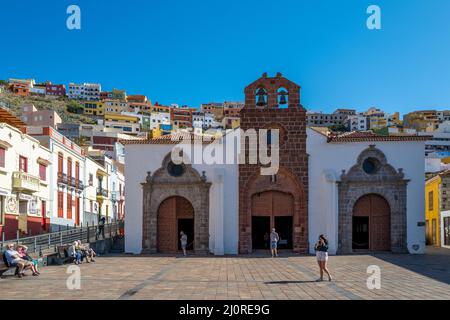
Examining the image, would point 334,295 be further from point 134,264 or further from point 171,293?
point 134,264

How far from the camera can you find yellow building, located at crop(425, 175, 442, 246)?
3506cm

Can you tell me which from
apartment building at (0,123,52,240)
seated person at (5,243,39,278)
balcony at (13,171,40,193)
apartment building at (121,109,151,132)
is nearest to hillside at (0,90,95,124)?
apartment building at (121,109,151,132)

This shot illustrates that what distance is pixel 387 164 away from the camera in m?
27.9

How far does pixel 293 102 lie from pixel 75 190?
65.3 ft

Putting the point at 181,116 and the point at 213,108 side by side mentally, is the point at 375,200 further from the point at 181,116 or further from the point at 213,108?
the point at 213,108

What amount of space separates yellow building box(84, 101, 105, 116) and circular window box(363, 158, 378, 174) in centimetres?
11804

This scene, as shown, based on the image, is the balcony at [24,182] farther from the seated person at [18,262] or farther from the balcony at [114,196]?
the balcony at [114,196]

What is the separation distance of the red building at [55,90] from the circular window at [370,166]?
448ft

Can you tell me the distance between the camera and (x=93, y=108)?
465 ft

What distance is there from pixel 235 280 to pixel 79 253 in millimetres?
8448

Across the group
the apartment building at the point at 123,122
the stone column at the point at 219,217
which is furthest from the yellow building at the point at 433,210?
the apartment building at the point at 123,122

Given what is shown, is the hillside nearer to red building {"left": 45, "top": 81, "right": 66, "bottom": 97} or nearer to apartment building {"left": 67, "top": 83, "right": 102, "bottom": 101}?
red building {"left": 45, "top": 81, "right": 66, "bottom": 97}
